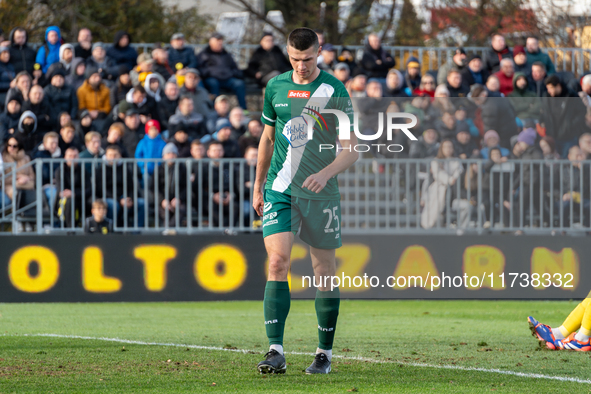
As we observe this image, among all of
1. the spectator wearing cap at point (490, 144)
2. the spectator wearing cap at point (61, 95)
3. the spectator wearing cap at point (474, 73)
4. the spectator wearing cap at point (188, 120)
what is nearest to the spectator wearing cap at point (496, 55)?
the spectator wearing cap at point (474, 73)

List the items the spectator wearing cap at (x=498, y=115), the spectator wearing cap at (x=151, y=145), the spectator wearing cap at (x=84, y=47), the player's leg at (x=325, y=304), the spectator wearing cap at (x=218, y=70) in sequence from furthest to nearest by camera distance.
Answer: the spectator wearing cap at (x=218, y=70)
the spectator wearing cap at (x=84, y=47)
the spectator wearing cap at (x=498, y=115)
the spectator wearing cap at (x=151, y=145)
the player's leg at (x=325, y=304)

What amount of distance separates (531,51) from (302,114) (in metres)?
11.7

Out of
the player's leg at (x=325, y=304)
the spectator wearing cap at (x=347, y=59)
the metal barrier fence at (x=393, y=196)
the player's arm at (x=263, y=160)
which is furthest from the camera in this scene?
the spectator wearing cap at (x=347, y=59)

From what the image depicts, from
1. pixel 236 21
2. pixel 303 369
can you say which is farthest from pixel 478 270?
pixel 236 21

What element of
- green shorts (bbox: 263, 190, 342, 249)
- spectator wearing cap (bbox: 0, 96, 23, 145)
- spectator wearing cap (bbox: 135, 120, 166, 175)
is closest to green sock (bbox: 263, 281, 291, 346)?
green shorts (bbox: 263, 190, 342, 249)

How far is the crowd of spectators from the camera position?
39.1 feet

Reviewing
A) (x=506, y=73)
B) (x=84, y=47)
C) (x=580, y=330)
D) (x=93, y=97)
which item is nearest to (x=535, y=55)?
(x=506, y=73)

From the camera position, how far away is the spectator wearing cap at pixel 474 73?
15455mm

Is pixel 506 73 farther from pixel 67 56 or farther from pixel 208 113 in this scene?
pixel 67 56

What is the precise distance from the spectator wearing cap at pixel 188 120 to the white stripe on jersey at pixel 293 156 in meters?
8.26

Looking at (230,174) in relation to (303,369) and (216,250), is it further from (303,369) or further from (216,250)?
(303,369)

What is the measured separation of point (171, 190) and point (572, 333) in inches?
254

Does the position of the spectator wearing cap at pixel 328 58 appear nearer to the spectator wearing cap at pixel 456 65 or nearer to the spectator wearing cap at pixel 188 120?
the spectator wearing cap at pixel 456 65

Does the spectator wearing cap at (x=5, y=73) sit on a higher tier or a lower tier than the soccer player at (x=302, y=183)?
higher
